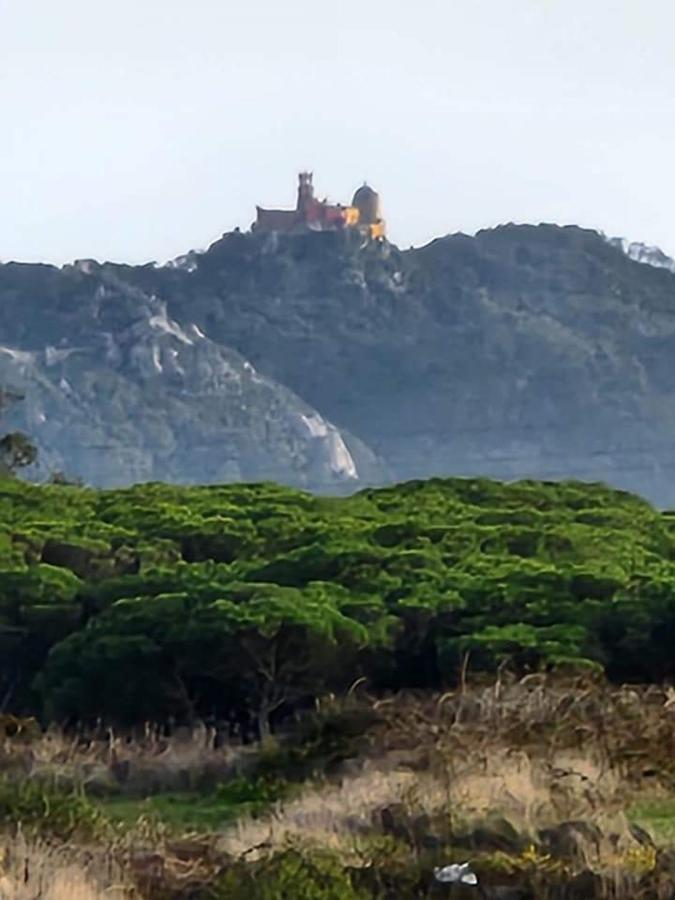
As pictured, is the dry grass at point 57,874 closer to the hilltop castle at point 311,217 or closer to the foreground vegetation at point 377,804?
the foreground vegetation at point 377,804

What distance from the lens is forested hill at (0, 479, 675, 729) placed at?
A: 731 inches

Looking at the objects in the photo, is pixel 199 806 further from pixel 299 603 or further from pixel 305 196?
pixel 305 196

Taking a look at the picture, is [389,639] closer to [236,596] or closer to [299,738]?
[236,596]

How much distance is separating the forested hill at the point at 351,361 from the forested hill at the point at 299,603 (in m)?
70.9

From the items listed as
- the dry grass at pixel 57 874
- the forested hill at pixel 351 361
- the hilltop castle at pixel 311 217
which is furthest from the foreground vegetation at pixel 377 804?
the hilltop castle at pixel 311 217

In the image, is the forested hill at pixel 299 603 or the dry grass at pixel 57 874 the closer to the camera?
the dry grass at pixel 57 874

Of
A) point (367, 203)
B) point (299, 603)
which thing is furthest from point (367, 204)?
point (299, 603)

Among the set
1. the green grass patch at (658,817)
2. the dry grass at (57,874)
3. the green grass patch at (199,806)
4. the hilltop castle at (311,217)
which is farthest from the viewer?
the hilltop castle at (311,217)

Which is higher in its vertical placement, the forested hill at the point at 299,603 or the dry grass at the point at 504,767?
the dry grass at the point at 504,767

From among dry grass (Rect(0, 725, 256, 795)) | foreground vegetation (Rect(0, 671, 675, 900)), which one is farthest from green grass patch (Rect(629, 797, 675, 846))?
dry grass (Rect(0, 725, 256, 795))

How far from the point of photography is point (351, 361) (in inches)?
4582

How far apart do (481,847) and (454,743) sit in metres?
2.29

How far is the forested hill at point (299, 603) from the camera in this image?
61.0 feet

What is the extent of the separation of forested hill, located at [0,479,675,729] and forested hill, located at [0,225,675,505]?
70.9 meters
